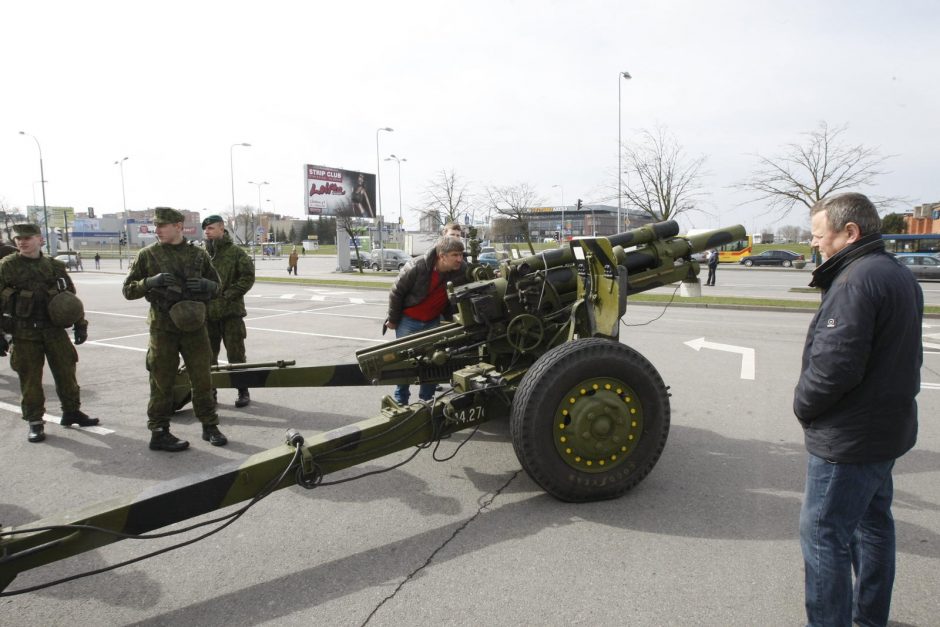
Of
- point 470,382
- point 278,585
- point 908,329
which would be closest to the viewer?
point 908,329

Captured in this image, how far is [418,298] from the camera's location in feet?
17.2

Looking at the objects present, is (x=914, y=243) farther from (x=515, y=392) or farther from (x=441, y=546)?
(x=441, y=546)

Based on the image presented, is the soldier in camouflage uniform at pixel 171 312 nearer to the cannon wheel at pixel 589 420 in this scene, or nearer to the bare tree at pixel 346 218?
the cannon wheel at pixel 589 420

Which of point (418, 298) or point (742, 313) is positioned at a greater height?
point (418, 298)

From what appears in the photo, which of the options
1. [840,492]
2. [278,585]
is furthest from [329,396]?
[840,492]

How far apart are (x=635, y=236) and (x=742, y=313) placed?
9828mm

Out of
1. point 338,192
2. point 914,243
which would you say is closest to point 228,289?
point 338,192

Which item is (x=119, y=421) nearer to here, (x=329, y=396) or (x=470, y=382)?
(x=329, y=396)

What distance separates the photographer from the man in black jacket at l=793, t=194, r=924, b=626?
2068 mm

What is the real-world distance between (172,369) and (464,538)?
280cm

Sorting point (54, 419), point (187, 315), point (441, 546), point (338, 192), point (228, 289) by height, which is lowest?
point (441, 546)

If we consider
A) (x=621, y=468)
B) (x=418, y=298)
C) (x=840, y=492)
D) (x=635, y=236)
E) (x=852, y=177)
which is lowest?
(x=621, y=468)

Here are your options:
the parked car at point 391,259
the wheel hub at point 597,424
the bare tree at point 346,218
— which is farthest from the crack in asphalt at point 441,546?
the parked car at point 391,259

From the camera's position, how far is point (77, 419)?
5316mm
